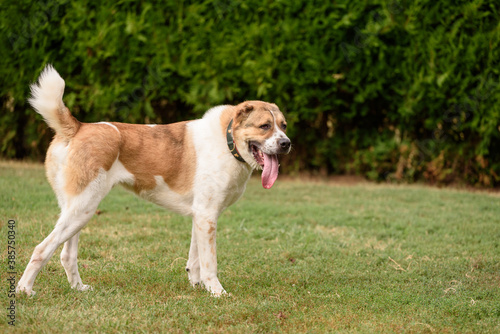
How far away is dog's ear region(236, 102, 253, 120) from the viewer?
4344mm

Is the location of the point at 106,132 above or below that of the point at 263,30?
below

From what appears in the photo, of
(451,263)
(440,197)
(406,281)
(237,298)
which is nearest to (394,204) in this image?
(440,197)

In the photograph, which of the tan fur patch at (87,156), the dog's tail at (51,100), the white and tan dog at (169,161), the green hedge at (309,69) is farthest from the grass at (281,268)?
the green hedge at (309,69)

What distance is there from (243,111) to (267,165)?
1.58 ft

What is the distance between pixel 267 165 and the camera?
4.28 metres

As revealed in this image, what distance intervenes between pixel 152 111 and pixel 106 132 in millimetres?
6533

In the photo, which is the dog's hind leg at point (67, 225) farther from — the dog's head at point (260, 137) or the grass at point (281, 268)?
the dog's head at point (260, 137)

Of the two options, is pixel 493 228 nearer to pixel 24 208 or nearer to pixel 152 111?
pixel 24 208

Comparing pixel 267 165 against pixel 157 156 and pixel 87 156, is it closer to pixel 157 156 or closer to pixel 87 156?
pixel 157 156

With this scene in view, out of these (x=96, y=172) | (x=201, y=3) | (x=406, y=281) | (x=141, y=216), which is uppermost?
(x=201, y=3)

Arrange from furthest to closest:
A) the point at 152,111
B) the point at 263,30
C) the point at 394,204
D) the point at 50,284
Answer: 1. the point at 152,111
2. the point at 263,30
3. the point at 394,204
4. the point at 50,284

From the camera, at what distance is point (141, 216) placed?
6.91 metres

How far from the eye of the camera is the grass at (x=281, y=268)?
3623 millimetres

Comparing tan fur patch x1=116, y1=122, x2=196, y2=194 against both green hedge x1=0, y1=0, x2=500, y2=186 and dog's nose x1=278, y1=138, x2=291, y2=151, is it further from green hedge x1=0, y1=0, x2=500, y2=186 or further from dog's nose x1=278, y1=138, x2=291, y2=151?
green hedge x1=0, y1=0, x2=500, y2=186
